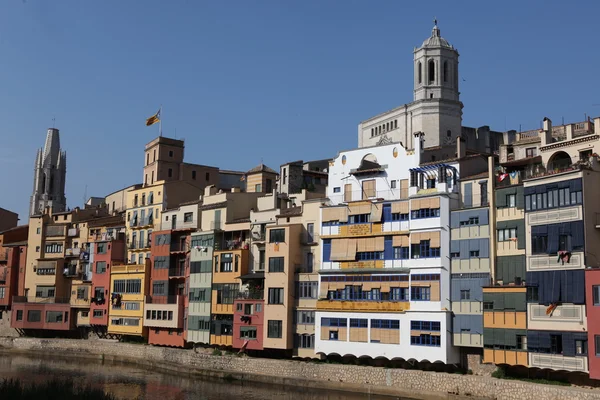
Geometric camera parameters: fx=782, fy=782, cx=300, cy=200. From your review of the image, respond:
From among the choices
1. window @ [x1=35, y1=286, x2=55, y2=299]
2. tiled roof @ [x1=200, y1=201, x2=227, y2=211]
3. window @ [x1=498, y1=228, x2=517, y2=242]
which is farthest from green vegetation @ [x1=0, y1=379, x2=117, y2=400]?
window @ [x1=35, y1=286, x2=55, y2=299]

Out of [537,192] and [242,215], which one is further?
[242,215]

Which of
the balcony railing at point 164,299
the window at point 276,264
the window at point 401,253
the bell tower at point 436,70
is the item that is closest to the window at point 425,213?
the window at point 401,253

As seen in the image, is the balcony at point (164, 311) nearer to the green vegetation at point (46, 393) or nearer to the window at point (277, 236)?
→ the window at point (277, 236)

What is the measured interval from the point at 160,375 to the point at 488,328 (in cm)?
2898

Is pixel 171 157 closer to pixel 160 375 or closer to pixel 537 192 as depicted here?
pixel 160 375

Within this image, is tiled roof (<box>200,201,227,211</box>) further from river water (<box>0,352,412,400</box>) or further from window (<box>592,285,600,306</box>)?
window (<box>592,285,600,306</box>)

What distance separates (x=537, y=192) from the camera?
44.2 m

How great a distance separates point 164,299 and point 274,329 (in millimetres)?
16261

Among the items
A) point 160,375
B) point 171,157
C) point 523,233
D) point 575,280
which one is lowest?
point 160,375

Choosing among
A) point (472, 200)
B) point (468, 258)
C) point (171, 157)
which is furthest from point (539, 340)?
point (171, 157)

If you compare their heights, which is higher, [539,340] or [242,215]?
[242,215]

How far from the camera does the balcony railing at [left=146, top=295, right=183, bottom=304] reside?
6750 centimetres

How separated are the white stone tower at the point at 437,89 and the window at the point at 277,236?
32.6m

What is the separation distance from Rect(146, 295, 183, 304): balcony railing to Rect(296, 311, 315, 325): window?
49.1ft
